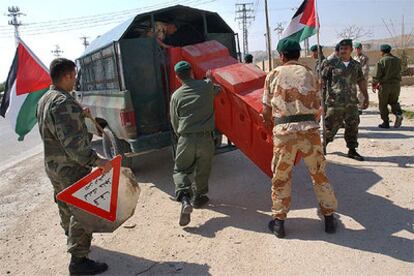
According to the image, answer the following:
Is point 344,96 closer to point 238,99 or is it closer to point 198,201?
point 238,99

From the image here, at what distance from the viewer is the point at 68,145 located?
3.07 m

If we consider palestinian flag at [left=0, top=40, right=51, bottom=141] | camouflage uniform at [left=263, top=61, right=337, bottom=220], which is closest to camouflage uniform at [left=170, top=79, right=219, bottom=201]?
camouflage uniform at [left=263, top=61, right=337, bottom=220]

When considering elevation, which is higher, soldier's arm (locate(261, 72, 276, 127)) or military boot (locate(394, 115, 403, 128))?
soldier's arm (locate(261, 72, 276, 127))

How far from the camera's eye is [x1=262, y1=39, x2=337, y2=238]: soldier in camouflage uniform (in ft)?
11.8

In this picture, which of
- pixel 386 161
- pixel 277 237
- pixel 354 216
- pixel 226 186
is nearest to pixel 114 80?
pixel 226 186

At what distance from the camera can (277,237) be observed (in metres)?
3.77

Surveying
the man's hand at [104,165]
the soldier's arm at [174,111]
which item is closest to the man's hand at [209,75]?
the soldier's arm at [174,111]

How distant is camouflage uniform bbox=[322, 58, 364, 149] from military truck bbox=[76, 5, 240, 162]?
5.93ft

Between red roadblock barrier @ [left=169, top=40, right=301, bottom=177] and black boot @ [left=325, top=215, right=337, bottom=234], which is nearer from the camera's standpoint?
black boot @ [left=325, top=215, right=337, bottom=234]

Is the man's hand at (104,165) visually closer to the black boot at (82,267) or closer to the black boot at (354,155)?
the black boot at (82,267)

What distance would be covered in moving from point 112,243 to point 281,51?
2600 millimetres

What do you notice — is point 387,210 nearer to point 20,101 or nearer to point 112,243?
point 112,243

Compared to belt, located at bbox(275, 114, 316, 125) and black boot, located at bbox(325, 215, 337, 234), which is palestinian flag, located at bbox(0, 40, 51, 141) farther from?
black boot, located at bbox(325, 215, 337, 234)

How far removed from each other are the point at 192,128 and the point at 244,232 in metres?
1.29
